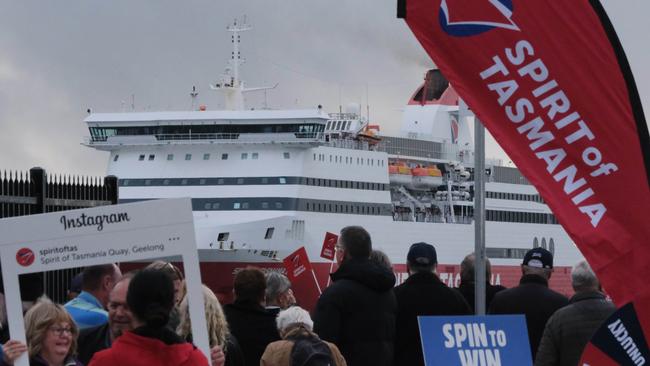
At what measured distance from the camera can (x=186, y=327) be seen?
5855mm

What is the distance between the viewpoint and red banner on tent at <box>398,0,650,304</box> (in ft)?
15.0

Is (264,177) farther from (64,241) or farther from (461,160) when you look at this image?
(64,241)

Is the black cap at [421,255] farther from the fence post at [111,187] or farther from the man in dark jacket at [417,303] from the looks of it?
the fence post at [111,187]

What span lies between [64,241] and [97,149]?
46189 mm

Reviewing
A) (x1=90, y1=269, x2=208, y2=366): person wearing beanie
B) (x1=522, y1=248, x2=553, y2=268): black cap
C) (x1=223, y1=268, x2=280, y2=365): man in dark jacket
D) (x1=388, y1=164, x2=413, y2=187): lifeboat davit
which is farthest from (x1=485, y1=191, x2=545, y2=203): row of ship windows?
(x1=90, y1=269, x2=208, y2=366): person wearing beanie

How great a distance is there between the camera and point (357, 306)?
8008 mm

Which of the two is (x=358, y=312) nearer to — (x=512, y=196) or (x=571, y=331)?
(x=571, y=331)

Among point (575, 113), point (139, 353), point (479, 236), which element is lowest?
point (139, 353)

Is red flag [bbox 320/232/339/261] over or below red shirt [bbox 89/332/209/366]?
below

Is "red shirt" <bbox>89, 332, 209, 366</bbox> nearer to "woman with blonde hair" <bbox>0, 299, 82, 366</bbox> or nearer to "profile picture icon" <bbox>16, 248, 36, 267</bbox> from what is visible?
"profile picture icon" <bbox>16, 248, 36, 267</bbox>

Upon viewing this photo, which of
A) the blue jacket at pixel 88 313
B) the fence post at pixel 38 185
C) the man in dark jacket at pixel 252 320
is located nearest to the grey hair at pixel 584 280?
the man in dark jacket at pixel 252 320

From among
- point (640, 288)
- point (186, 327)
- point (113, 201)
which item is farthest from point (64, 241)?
point (113, 201)

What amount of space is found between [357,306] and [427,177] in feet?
167

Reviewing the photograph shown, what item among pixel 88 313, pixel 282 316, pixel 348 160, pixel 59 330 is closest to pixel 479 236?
pixel 282 316
